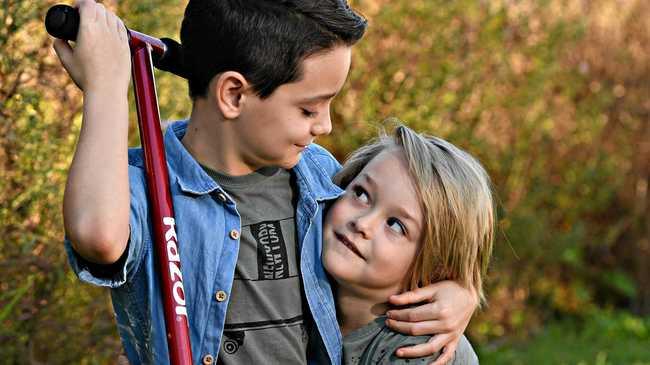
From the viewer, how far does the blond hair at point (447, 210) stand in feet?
10.0

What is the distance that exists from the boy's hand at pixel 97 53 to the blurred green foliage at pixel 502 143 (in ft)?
3.54

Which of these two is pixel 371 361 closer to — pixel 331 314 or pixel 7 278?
pixel 331 314

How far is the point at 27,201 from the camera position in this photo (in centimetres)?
378

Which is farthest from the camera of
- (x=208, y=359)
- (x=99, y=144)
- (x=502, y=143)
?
(x=502, y=143)

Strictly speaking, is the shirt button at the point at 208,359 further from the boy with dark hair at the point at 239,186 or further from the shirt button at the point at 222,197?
the shirt button at the point at 222,197

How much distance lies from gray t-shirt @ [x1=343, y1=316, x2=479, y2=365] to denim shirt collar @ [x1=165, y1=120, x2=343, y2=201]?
1.26 feet

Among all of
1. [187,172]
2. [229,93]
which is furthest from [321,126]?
[187,172]

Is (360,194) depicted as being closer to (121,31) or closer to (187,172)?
(187,172)

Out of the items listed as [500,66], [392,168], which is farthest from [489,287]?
[392,168]

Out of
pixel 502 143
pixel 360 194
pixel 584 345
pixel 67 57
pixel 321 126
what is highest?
pixel 67 57

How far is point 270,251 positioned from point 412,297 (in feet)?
1.46

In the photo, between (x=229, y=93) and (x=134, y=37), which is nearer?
(x=134, y=37)

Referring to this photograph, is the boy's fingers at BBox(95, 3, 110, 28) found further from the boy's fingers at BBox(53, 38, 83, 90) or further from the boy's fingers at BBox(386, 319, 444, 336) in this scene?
the boy's fingers at BBox(386, 319, 444, 336)

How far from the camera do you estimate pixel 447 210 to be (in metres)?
3.05
